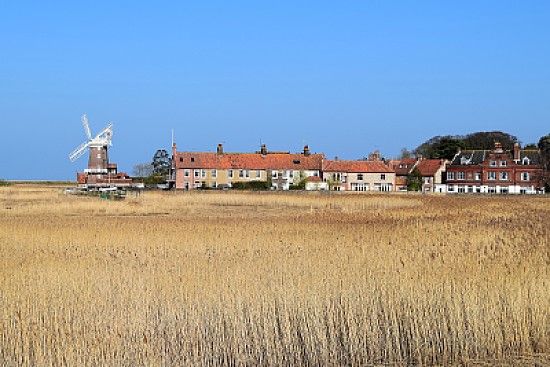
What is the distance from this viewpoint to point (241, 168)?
90938mm

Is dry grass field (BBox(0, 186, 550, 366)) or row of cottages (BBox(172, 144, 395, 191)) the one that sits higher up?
row of cottages (BBox(172, 144, 395, 191))

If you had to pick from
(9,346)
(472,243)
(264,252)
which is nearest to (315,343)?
(9,346)

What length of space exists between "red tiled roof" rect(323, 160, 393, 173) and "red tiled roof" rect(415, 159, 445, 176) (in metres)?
5.82

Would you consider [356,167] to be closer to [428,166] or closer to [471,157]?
[428,166]

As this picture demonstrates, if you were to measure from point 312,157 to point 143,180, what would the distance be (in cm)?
2321

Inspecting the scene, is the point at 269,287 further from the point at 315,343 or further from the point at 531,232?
the point at 531,232

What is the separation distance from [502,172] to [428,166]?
33.2 feet

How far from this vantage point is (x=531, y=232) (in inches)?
928

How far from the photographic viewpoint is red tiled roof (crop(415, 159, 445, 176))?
94519 mm

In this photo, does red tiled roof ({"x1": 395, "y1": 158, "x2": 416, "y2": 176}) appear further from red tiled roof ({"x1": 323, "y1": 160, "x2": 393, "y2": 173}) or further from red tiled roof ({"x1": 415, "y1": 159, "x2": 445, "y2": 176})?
red tiled roof ({"x1": 323, "y1": 160, "x2": 393, "y2": 173})

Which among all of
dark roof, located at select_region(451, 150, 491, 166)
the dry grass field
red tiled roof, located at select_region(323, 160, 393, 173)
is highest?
dark roof, located at select_region(451, 150, 491, 166)

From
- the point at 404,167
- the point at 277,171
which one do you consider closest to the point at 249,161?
the point at 277,171

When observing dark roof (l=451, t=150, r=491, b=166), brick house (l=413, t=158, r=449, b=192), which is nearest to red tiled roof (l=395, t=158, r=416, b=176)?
brick house (l=413, t=158, r=449, b=192)

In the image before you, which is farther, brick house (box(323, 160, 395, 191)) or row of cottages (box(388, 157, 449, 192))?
row of cottages (box(388, 157, 449, 192))
